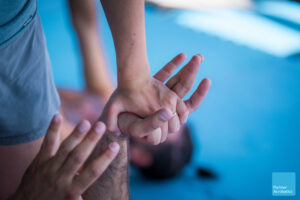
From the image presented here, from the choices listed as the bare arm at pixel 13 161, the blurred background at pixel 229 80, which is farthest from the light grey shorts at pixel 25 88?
the blurred background at pixel 229 80

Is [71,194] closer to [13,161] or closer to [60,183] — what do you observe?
[60,183]

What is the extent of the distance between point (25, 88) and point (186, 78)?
1.33ft

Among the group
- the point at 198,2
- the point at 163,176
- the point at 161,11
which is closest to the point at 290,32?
the point at 198,2

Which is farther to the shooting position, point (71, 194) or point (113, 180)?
point (113, 180)

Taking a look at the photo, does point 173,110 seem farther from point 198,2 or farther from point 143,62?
point 198,2

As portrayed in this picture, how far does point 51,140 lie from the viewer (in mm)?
581

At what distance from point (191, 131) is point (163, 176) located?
1.03 ft

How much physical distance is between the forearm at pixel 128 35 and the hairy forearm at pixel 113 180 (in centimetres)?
21

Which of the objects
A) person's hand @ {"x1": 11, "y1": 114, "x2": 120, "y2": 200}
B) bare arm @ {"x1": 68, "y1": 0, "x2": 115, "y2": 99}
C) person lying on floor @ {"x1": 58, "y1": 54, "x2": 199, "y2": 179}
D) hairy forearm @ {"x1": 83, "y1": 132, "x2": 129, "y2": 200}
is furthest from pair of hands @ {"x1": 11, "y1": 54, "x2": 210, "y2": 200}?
bare arm @ {"x1": 68, "y1": 0, "x2": 115, "y2": 99}

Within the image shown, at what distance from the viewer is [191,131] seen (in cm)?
163

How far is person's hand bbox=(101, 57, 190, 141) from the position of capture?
0.73 meters

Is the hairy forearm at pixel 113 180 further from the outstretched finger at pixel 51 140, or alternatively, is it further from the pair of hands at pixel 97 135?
the outstretched finger at pixel 51 140

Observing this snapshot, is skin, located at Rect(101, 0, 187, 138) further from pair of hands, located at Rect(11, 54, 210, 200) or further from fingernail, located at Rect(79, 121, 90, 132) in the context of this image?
fingernail, located at Rect(79, 121, 90, 132)

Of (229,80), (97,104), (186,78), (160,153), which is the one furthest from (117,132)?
(229,80)
